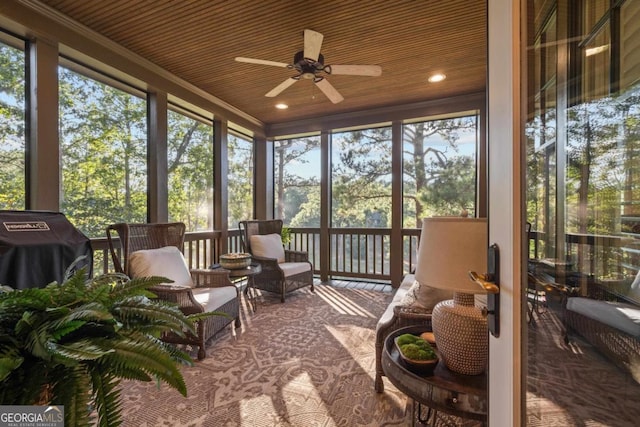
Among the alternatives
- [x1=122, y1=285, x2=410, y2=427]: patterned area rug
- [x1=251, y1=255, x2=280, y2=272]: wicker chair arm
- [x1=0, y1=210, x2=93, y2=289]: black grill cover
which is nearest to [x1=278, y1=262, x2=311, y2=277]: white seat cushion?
[x1=251, y1=255, x2=280, y2=272]: wicker chair arm

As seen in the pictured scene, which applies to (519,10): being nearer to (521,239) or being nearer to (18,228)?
(521,239)

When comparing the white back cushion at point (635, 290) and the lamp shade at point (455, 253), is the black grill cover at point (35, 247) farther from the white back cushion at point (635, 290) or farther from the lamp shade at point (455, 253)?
the white back cushion at point (635, 290)

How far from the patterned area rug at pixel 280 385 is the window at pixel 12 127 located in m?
1.81

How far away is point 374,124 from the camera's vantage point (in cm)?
467

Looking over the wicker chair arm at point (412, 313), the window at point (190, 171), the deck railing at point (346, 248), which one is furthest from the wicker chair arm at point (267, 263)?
the wicker chair arm at point (412, 313)

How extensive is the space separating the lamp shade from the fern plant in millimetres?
902

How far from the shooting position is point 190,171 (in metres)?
4.07

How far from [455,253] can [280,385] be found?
1.56 metres

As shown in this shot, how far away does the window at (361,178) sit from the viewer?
4.75m

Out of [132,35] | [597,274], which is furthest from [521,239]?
[132,35]

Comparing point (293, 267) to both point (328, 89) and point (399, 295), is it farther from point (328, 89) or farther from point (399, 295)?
point (328, 89)

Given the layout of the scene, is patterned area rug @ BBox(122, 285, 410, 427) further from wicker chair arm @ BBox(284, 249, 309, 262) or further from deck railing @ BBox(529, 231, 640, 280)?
deck railing @ BBox(529, 231, 640, 280)

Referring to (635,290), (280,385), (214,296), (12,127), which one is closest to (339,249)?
(214,296)

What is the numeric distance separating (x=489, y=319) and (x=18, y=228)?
267 cm
